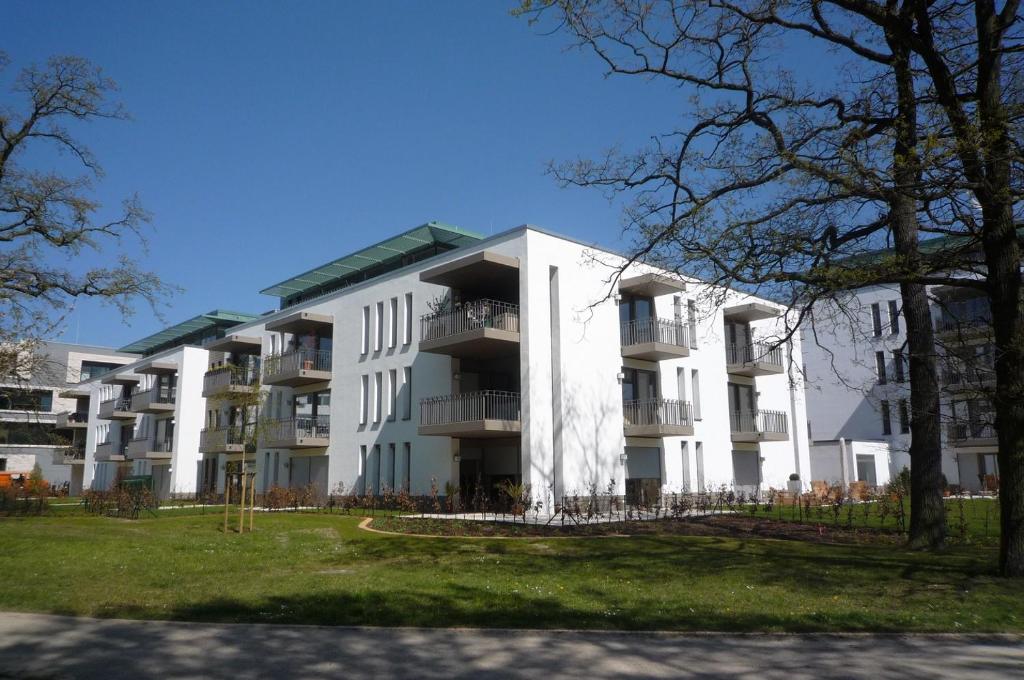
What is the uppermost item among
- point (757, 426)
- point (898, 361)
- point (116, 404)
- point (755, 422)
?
point (116, 404)

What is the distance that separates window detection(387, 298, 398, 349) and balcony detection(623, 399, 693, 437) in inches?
359

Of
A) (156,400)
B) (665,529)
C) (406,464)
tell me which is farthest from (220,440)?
(665,529)

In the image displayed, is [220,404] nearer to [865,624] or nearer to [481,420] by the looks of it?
[481,420]

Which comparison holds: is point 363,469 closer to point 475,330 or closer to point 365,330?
point 365,330

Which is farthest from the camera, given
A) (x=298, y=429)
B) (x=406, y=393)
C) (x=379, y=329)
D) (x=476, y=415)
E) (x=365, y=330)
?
(x=298, y=429)

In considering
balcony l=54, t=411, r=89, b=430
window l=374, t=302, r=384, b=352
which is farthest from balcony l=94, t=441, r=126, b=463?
window l=374, t=302, r=384, b=352

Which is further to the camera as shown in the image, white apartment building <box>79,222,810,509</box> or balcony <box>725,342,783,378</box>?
balcony <box>725,342,783,378</box>

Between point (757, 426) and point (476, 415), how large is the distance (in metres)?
14.0

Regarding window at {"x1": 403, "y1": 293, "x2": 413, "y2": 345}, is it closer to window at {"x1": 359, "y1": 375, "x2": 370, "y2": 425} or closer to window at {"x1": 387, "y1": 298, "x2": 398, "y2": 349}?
window at {"x1": 387, "y1": 298, "x2": 398, "y2": 349}

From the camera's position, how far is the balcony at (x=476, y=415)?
23.2 metres

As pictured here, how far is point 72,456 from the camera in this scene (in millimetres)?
58156

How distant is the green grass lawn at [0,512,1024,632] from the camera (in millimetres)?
8102

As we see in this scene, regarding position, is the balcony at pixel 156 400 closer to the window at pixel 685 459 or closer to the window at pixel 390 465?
the window at pixel 390 465

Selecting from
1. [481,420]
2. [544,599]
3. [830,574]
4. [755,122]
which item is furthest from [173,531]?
[755,122]
